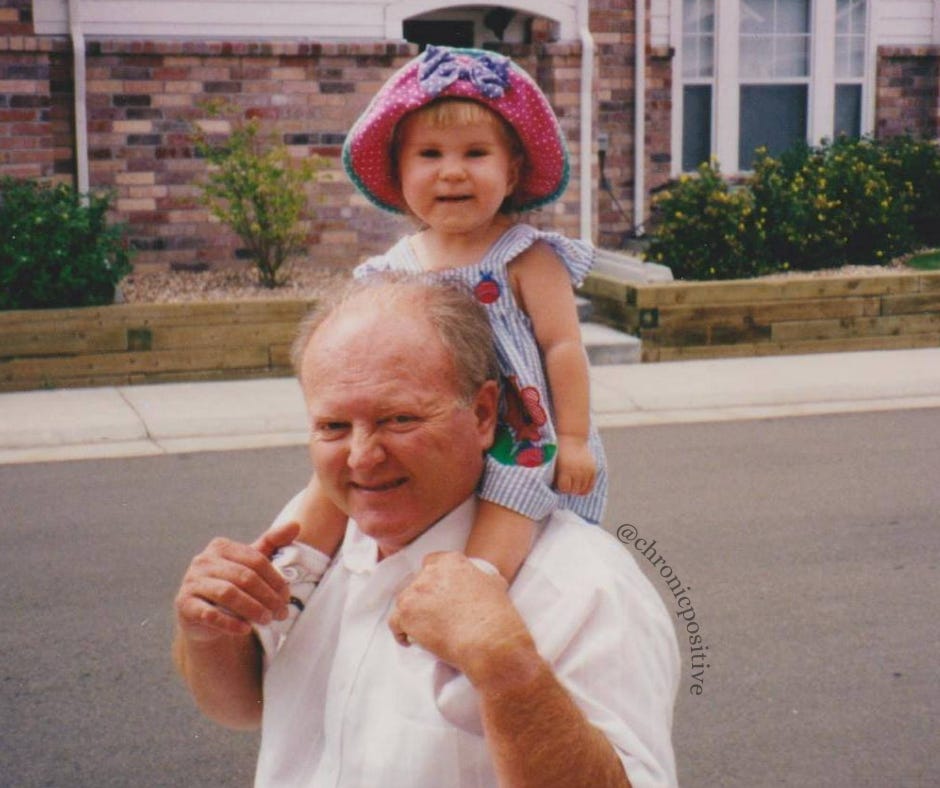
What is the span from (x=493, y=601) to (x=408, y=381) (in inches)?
14.2

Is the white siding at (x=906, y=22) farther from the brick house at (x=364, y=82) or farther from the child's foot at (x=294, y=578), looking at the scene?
the child's foot at (x=294, y=578)

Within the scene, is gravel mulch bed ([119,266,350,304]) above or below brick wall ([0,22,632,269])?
below

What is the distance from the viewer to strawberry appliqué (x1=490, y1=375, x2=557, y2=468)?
7.60 ft

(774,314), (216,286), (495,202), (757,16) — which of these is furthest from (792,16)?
(495,202)

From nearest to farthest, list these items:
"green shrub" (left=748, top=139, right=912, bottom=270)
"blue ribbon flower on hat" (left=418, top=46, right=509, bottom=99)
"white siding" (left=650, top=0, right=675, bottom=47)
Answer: "blue ribbon flower on hat" (left=418, top=46, right=509, bottom=99) < "green shrub" (left=748, top=139, right=912, bottom=270) < "white siding" (left=650, top=0, right=675, bottom=47)

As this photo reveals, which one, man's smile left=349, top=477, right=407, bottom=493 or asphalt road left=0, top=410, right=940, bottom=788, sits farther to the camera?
asphalt road left=0, top=410, right=940, bottom=788

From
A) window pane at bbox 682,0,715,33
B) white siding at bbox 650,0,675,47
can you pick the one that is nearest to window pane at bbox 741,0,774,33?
window pane at bbox 682,0,715,33

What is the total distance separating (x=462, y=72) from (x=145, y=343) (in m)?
8.17

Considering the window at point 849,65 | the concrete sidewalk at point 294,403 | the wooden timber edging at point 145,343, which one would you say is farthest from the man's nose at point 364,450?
the window at point 849,65

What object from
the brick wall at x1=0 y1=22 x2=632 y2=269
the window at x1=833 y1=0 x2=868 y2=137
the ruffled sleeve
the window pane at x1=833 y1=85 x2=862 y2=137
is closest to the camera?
the ruffled sleeve

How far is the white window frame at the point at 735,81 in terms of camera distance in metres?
15.0

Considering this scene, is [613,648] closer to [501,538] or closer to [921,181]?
[501,538]

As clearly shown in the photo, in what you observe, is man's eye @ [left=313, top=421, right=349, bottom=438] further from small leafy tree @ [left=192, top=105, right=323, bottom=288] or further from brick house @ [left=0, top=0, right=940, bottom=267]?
brick house @ [left=0, top=0, right=940, bottom=267]

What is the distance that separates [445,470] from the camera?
2117 millimetres
